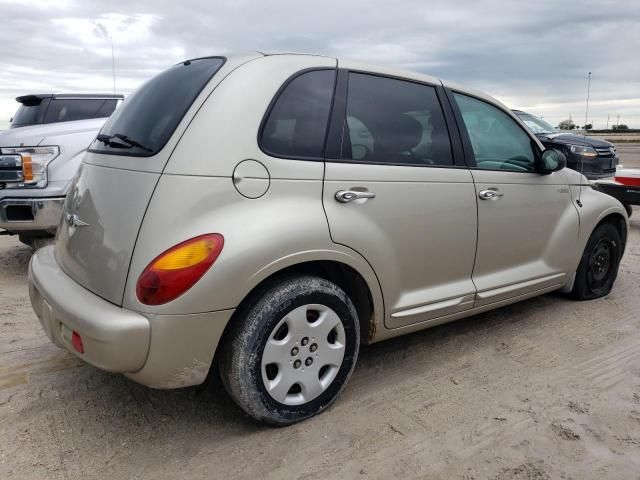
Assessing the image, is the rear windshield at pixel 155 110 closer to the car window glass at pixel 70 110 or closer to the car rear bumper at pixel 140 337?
the car rear bumper at pixel 140 337

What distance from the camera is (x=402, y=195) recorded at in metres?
2.97

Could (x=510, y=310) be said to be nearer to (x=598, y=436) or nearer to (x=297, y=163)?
(x=598, y=436)

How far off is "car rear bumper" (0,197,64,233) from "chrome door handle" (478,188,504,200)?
356cm

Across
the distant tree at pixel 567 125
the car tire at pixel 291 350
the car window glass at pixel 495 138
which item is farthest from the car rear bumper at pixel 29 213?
the distant tree at pixel 567 125

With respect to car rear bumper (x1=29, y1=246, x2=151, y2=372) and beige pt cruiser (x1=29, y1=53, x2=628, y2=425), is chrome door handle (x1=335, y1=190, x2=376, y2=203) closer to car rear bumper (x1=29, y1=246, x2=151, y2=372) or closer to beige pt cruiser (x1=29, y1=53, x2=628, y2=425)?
beige pt cruiser (x1=29, y1=53, x2=628, y2=425)

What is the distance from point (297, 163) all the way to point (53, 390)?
6.08 feet

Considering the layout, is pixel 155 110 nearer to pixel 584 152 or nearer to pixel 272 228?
pixel 272 228

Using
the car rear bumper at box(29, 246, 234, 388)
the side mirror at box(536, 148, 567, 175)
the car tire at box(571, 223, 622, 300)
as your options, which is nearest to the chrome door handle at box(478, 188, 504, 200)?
the side mirror at box(536, 148, 567, 175)

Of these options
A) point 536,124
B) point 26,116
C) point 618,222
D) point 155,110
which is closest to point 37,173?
point 26,116

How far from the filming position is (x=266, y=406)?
2.57 m

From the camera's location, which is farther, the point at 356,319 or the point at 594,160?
the point at 594,160

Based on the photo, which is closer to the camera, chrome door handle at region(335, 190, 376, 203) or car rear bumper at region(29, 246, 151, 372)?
car rear bumper at region(29, 246, 151, 372)

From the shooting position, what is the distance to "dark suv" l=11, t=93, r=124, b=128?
19.0 ft

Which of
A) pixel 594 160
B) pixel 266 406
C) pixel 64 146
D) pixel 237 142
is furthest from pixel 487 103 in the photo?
pixel 594 160
